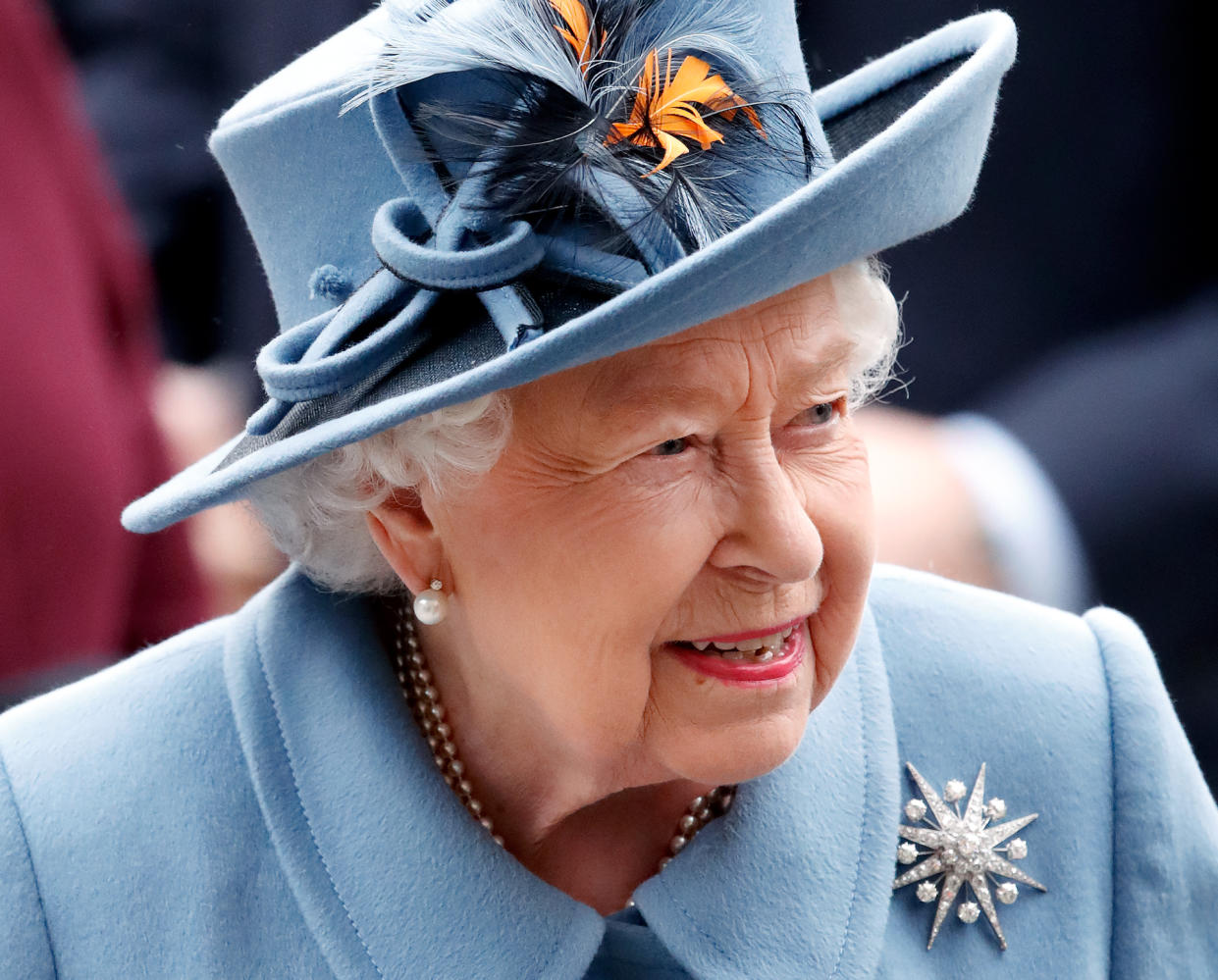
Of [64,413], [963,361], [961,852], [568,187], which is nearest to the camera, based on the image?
[568,187]

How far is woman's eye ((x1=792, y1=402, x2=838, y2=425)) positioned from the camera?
5.49ft

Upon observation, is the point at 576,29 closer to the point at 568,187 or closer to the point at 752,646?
the point at 568,187

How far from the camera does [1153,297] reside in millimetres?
2992

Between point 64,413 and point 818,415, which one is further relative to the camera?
point 64,413

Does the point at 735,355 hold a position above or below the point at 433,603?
above

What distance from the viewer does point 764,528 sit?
1571 mm

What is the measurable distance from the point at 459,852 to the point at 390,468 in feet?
1.51

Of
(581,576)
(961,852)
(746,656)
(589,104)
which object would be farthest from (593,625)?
(961,852)

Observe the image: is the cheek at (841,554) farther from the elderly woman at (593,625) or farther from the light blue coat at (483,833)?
the light blue coat at (483,833)

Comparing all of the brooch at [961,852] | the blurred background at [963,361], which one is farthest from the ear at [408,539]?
the blurred background at [963,361]

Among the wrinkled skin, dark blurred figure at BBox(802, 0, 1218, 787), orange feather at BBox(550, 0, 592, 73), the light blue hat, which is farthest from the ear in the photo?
dark blurred figure at BBox(802, 0, 1218, 787)

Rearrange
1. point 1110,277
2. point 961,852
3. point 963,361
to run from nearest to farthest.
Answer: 1. point 961,852
2. point 1110,277
3. point 963,361

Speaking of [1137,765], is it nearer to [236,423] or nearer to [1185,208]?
[1185,208]

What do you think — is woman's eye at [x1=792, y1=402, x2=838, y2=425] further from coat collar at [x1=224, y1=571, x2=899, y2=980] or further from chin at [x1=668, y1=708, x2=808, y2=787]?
coat collar at [x1=224, y1=571, x2=899, y2=980]
